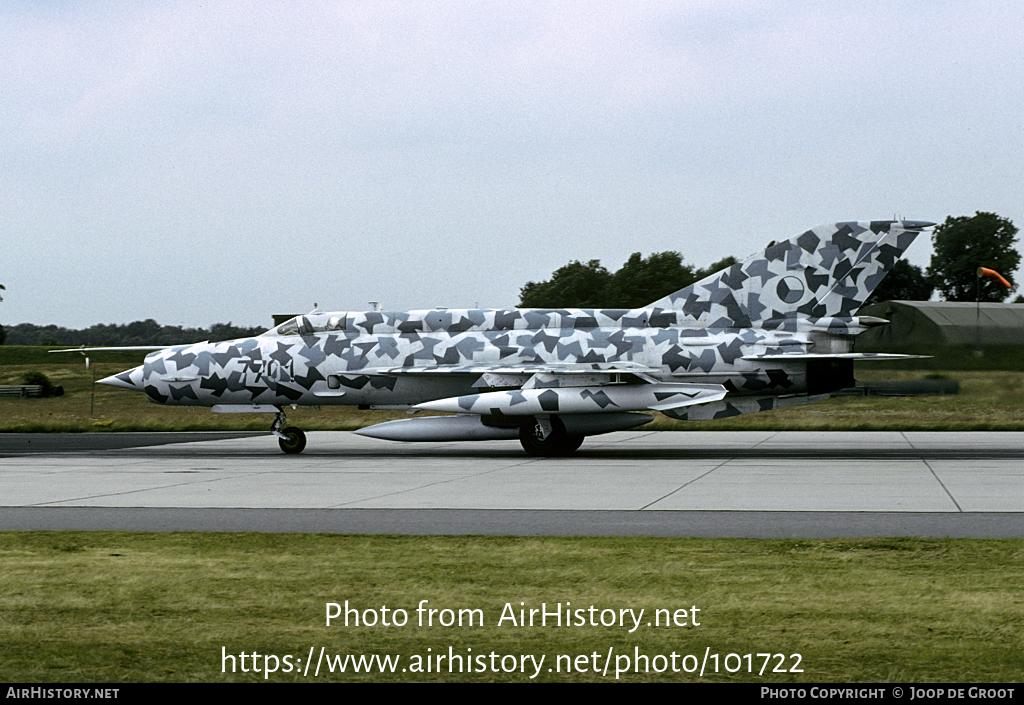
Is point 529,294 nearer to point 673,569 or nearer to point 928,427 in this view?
point 928,427

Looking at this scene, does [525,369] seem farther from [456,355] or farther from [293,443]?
[293,443]

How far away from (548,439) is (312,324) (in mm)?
5411

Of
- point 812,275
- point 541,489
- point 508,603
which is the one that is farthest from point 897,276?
point 508,603

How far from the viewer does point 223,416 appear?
37812 mm

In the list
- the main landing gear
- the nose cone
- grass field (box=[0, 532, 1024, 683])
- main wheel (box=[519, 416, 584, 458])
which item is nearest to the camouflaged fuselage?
the nose cone

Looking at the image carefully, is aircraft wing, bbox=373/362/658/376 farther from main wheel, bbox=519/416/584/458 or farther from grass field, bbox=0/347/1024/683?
grass field, bbox=0/347/1024/683

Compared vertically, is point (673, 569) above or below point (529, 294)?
below

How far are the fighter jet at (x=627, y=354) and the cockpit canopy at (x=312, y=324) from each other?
15.3 inches

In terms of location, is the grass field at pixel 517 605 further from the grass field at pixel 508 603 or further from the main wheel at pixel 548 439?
the main wheel at pixel 548 439

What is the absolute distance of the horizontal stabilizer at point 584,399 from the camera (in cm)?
1978

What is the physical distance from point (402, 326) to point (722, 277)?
20.5ft

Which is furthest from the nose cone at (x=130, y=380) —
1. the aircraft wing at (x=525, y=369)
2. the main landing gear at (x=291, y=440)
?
the aircraft wing at (x=525, y=369)

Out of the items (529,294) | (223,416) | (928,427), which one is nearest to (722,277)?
(928,427)

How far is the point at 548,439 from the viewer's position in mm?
20797
